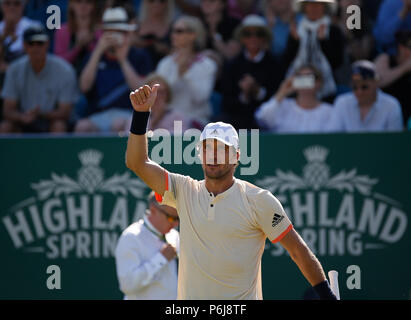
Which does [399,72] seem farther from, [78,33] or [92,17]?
[78,33]

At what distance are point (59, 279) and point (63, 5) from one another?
325 centimetres

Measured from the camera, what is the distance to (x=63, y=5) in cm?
880

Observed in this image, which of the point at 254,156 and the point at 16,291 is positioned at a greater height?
the point at 254,156

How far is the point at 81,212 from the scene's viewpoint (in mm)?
7512

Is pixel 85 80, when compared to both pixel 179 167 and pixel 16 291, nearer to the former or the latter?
pixel 179 167

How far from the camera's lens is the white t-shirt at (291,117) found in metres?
8.16

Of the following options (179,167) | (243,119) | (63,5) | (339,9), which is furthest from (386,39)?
(63,5)

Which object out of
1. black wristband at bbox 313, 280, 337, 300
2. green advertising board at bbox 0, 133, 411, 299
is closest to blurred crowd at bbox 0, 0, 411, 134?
green advertising board at bbox 0, 133, 411, 299

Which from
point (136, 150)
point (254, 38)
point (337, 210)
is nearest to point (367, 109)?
point (337, 210)

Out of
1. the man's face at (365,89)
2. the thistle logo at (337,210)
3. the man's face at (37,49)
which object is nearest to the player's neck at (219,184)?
the thistle logo at (337,210)

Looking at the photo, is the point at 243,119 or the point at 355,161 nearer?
the point at 355,161

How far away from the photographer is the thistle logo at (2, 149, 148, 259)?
7.50 meters

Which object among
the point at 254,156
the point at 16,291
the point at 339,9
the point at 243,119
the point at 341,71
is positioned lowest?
the point at 16,291

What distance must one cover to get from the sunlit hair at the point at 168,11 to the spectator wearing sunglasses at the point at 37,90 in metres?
1.15
